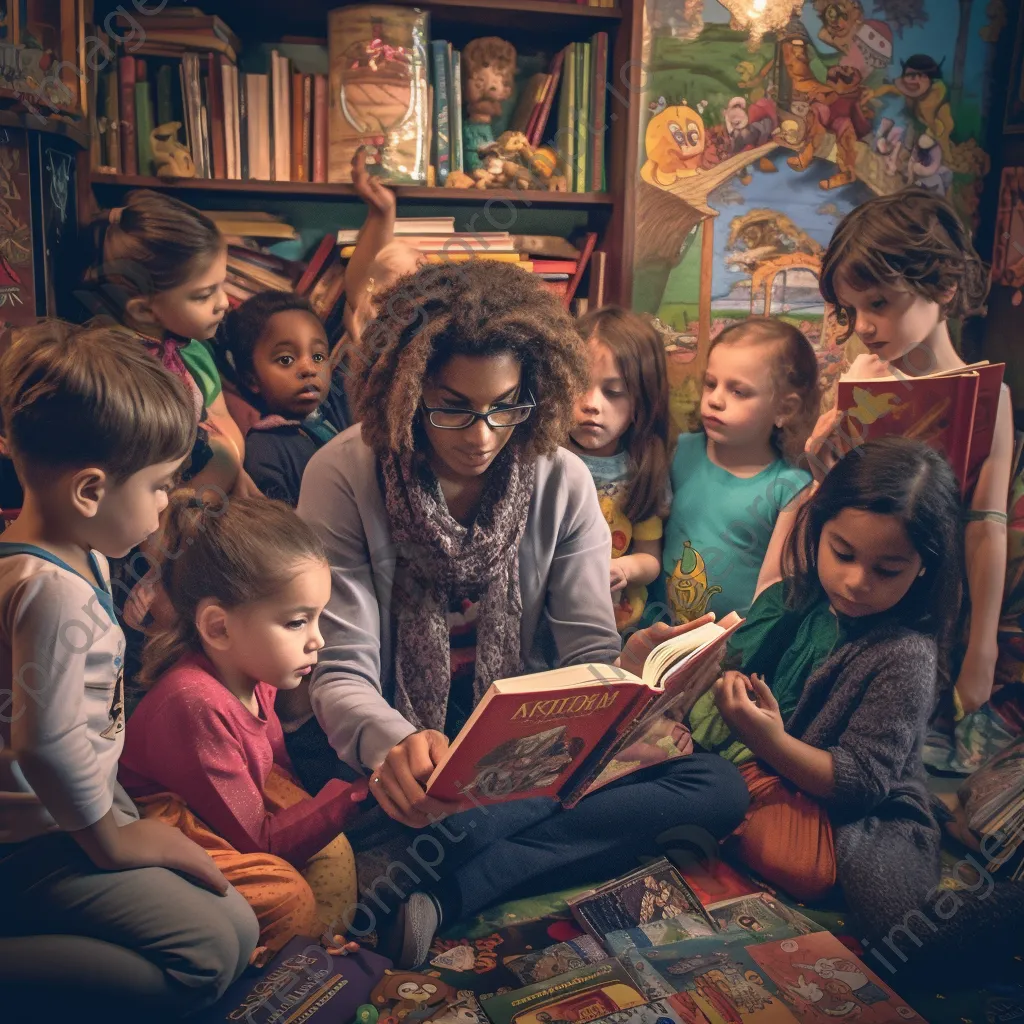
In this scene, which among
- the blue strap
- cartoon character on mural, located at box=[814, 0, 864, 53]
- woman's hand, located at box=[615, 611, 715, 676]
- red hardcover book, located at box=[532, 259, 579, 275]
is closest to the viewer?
the blue strap

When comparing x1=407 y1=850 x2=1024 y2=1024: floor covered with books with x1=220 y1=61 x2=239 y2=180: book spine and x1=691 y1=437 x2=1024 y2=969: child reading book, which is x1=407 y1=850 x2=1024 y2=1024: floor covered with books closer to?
x1=691 y1=437 x2=1024 y2=969: child reading book

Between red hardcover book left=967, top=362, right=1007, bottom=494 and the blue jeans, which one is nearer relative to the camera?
the blue jeans

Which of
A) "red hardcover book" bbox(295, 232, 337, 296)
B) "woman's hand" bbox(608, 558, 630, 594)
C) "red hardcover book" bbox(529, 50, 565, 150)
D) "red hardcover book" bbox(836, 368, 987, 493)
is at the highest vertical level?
"red hardcover book" bbox(529, 50, 565, 150)

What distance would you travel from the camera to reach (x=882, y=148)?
2.00 meters

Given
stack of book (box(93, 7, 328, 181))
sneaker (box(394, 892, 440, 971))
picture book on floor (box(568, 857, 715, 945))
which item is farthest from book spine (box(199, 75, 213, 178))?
picture book on floor (box(568, 857, 715, 945))

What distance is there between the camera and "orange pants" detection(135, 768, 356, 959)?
1487 mm

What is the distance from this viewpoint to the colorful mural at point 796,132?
6.46 feet

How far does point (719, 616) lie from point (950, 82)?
110 centimetres

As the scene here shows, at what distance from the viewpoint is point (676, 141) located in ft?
6.56

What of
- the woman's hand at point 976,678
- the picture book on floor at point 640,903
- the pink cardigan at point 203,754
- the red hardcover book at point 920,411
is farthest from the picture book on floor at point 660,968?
the red hardcover book at point 920,411

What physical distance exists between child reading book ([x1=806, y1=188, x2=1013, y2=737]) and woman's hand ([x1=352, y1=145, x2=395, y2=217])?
0.82 m

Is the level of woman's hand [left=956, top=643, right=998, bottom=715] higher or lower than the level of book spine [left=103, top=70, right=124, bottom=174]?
lower

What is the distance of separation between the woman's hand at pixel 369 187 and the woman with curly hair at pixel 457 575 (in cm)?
36

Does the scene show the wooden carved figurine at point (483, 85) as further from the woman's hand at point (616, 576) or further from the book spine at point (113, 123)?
the woman's hand at point (616, 576)
